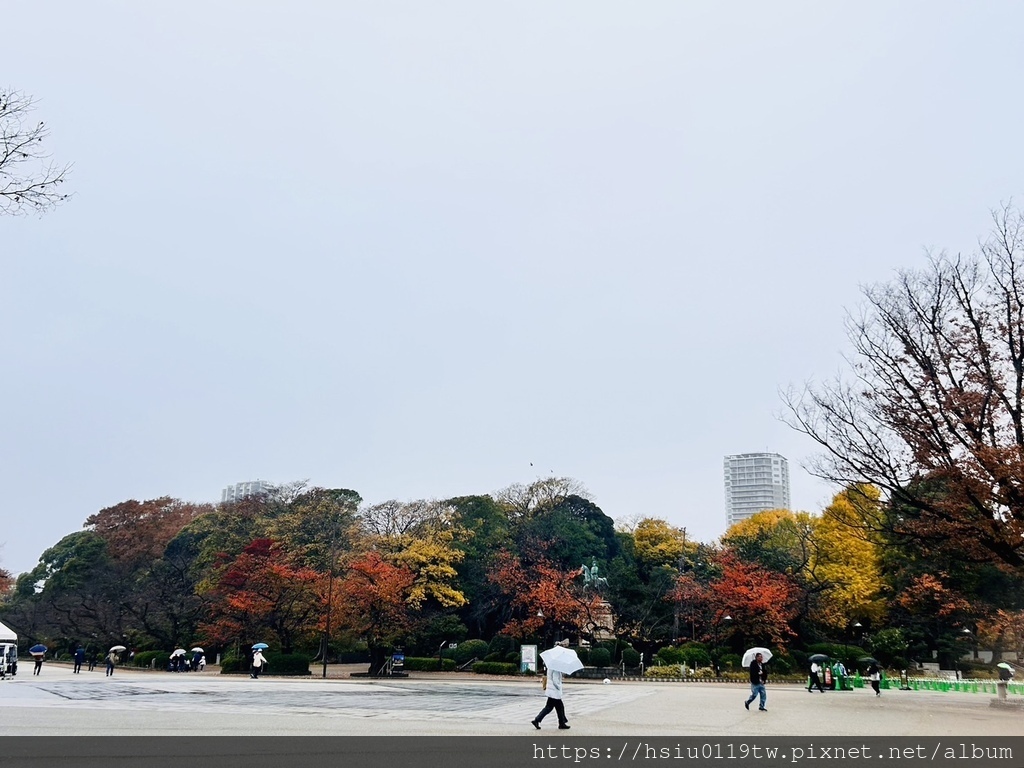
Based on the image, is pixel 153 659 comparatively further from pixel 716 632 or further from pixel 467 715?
pixel 467 715

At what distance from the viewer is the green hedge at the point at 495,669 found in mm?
39175

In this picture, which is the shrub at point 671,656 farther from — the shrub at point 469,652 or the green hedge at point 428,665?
the green hedge at point 428,665

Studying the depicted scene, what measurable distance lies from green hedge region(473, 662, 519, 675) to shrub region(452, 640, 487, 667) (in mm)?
2101

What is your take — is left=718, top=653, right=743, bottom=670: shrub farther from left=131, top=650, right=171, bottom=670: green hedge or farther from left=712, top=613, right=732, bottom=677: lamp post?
left=131, top=650, right=171, bottom=670: green hedge

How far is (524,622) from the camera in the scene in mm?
40531

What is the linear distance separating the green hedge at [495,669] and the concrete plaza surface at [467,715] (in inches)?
672

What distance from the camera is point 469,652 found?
42406 millimetres

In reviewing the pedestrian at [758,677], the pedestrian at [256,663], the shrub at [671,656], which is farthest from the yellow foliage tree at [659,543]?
the pedestrian at [758,677]

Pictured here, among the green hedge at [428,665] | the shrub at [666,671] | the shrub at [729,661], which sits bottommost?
the green hedge at [428,665]

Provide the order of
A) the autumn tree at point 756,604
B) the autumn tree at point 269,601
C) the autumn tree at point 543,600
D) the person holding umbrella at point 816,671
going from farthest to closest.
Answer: the autumn tree at point 543,600
the autumn tree at point 269,601
the autumn tree at point 756,604
the person holding umbrella at point 816,671

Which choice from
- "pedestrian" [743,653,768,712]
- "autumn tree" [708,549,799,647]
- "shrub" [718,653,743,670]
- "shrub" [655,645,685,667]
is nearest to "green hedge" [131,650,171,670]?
"shrub" [655,645,685,667]

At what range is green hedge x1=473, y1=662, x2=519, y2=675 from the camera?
129ft
